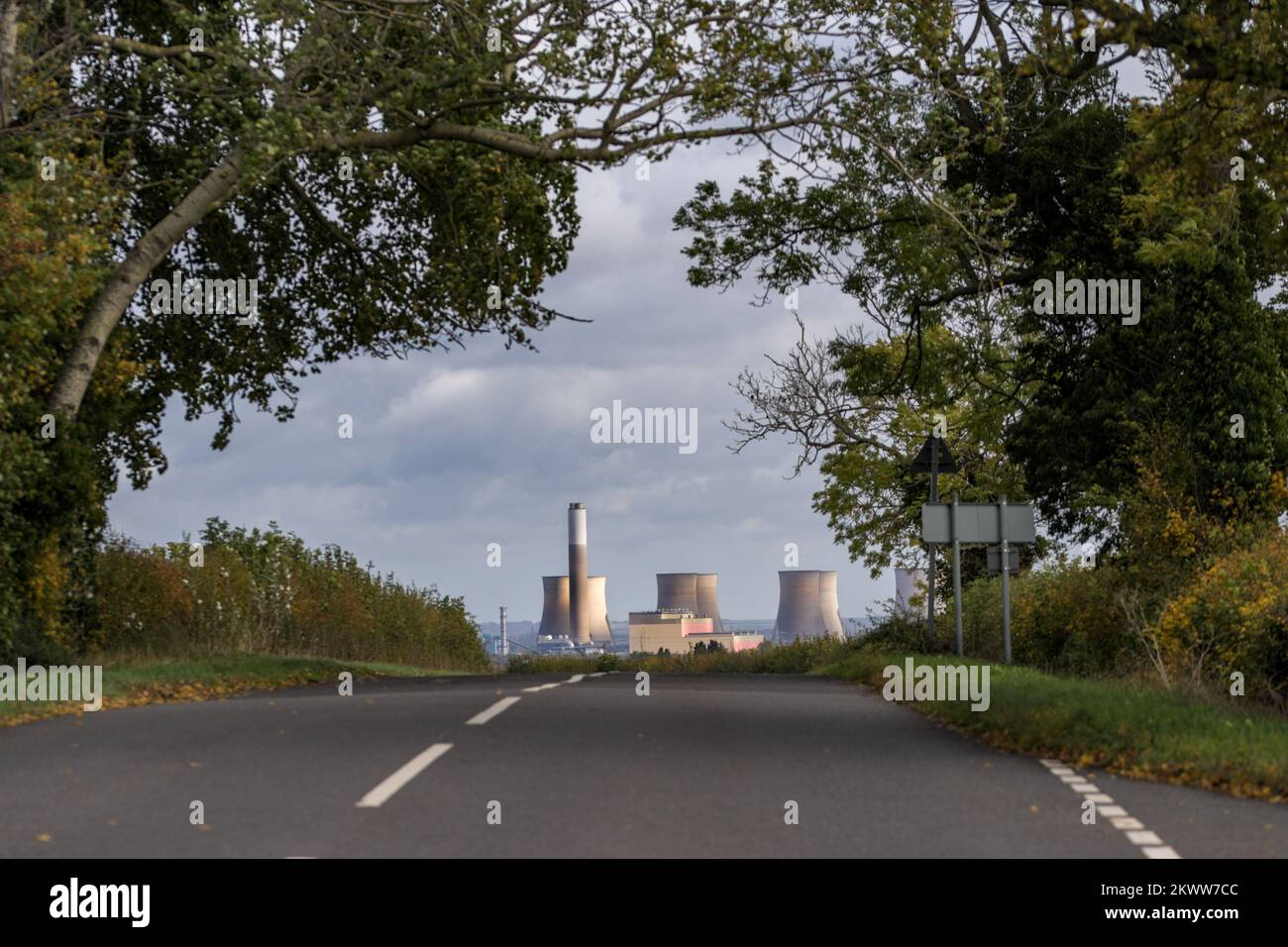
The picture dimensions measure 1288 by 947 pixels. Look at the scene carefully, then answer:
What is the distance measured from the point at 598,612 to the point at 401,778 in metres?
92.8

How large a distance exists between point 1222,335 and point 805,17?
10494 mm

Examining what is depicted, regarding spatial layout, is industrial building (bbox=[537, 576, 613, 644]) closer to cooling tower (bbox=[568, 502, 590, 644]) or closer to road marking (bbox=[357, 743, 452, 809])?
cooling tower (bbox=[568, 502, 590, 644])

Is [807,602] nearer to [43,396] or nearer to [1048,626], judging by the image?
[1048,626]

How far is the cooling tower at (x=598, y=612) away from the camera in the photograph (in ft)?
334

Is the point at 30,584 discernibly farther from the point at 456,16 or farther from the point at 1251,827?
the point at 1251,827

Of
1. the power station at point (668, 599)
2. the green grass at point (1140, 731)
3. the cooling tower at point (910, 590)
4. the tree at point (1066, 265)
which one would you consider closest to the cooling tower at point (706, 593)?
the power station at point (668, 599)

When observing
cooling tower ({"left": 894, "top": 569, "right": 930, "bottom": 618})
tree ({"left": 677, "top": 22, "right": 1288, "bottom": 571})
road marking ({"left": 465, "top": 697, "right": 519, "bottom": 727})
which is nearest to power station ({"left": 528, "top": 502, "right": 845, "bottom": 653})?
cooling tower ({"left": 894, "top": 569, "right": 930, "bottom": 618})

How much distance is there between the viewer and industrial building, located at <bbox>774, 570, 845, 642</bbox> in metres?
100

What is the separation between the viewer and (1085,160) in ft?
102

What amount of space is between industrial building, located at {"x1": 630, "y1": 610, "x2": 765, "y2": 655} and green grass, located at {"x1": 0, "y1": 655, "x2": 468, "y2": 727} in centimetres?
7971

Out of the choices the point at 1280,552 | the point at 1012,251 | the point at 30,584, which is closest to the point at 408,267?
the point at 30,584

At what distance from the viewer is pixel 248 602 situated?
26.9 meters

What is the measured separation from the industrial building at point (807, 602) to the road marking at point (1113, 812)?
89.5m
